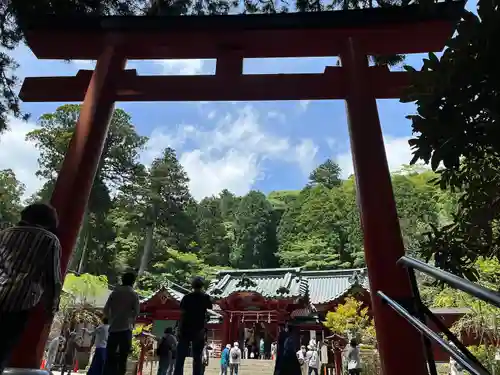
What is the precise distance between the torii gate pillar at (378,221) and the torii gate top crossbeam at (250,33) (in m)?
0.26

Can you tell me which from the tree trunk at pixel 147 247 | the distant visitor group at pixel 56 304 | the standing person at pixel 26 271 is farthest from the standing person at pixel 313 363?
the tree trunk at pixel 147 247

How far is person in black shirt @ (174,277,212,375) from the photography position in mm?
4141

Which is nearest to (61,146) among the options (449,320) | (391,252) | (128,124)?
(128,124)

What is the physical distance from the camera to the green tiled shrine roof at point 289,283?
21.2 m

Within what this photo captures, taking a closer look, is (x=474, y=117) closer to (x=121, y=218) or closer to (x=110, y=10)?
(x=110, y=10)

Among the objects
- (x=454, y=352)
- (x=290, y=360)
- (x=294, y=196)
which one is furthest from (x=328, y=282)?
(x=294, y=196)

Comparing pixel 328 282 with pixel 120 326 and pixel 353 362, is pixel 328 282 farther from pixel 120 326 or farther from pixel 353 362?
pixel 120 326

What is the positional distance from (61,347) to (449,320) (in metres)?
14.8

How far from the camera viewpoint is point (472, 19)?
5.33 feet

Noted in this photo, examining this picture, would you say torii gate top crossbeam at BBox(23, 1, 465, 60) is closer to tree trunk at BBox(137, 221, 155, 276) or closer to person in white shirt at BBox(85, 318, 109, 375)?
person in white shirt at BBox(85, 318, 109, 375)

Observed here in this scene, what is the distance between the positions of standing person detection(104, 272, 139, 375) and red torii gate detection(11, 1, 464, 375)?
749 millimetres

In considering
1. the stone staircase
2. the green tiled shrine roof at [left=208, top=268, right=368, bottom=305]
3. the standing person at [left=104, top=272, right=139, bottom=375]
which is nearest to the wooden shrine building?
the green tiled shrine roof at [left=208, top=268, right=368, bottom=305]

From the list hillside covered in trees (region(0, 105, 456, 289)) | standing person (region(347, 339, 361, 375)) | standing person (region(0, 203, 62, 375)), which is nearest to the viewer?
standing person (region(0, 203, 62, 375))

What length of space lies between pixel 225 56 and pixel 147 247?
1330 inches
